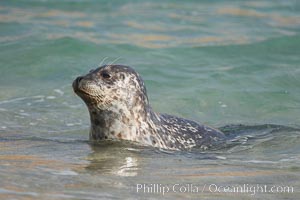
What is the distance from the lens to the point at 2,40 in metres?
14.7

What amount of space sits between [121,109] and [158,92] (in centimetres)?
363

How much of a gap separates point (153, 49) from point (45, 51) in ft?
5.58

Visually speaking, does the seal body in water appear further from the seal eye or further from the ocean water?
the ocean water

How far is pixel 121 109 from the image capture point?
8.53 meters

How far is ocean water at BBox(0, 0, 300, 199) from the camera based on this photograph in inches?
270

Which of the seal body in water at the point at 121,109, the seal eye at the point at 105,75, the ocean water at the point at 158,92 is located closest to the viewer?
the ocean water at the point at 158,92

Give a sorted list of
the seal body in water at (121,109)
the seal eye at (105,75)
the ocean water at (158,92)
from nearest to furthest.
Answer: the ocean water at (158,92) → the seal body in water at (121,109) → the seal eye at (105,75)

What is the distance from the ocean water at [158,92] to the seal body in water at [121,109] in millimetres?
195

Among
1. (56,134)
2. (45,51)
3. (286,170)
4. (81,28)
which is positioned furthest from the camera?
(81,28)

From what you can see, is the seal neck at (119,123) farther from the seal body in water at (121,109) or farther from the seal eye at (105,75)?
the seal eye at (105,75)

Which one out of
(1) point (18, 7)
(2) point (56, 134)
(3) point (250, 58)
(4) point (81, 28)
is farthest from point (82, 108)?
Answer: (1) point (18, 7)

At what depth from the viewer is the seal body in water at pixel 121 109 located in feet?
27.3

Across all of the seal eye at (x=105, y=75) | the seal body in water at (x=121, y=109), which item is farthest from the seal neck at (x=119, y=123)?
the seal eye at (x=105, y=75)

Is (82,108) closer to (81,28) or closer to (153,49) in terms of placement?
(153,49)
